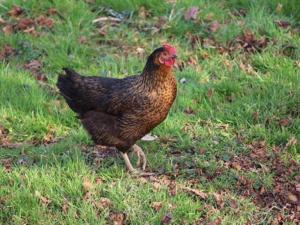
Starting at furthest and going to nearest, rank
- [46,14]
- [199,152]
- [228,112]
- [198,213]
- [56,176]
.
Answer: [46,14] < [228,112] < [199,152] < [56,176] < [198,213]

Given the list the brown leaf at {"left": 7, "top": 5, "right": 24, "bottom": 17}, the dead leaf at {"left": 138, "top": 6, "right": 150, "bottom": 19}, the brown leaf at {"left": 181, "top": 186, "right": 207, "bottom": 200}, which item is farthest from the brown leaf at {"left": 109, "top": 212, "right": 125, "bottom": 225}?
the brown leaf at {"left": 7, "top": 5, "right": 24, "bottom": 17}

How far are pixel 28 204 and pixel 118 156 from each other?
1071 mm

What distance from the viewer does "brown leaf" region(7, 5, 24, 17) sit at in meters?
7.75

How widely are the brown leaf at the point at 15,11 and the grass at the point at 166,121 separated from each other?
6cm

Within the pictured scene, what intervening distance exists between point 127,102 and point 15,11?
11.3 ft

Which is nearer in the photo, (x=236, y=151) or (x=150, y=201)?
(x=150, y=201)

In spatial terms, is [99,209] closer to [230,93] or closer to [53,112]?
[53,112]

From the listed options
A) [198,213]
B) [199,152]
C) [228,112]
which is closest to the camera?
[198,213]

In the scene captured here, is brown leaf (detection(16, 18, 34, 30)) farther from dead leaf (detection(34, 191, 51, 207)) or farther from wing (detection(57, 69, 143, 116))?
dead leaf (detection(34, 191, 51, 207))

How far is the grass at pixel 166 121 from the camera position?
15.0 feet

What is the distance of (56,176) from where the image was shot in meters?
4.84

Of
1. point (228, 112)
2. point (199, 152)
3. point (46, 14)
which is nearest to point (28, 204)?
point (199, 152)

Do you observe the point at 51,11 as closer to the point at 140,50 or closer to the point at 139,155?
the point at 140,50

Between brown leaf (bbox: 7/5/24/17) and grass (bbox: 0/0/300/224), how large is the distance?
62 millimetres
